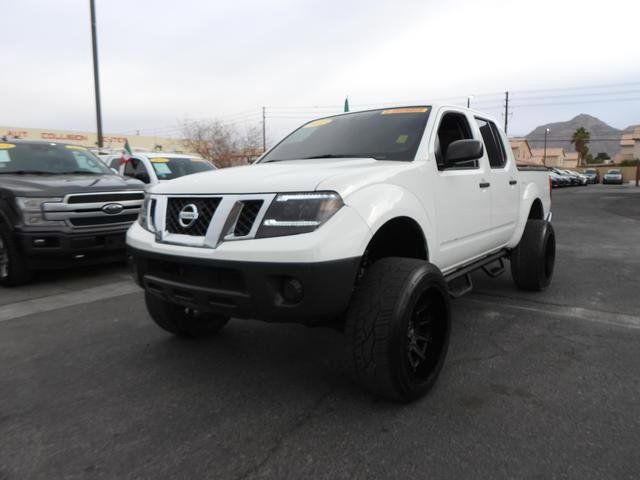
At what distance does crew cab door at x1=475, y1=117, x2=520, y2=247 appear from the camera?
3.92 metres

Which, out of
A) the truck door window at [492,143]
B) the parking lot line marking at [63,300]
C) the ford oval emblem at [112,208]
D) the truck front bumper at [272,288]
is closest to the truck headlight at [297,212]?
the truck front bumper at [272,288]

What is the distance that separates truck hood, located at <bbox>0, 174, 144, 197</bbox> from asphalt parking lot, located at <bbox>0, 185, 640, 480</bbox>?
1487 millimetres

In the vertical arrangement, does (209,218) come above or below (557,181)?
above

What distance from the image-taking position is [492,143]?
170 inches

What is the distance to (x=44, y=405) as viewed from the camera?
2.58 metres

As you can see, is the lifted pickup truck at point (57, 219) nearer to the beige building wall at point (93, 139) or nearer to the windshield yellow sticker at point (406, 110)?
the windshield yellow sticker at point (406, 110)

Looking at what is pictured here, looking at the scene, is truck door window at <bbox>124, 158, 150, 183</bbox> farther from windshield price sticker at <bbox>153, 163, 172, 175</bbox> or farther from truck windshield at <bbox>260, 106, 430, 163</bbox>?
truck windshield at <bbox>260, 106, 430, 163</bbox>

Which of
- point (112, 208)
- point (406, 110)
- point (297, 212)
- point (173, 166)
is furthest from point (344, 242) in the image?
point (173, 166)

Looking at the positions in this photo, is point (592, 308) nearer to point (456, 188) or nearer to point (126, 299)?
point (456, 188)

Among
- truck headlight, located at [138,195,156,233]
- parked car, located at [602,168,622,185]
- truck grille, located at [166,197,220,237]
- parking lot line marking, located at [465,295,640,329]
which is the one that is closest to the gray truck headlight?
truck headlight, located at [138,195,156,233]

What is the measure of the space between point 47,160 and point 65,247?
72.8 inches

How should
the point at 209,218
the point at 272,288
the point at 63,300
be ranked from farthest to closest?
the point at 63,300 < the point at 209,218 < the point at 272,288

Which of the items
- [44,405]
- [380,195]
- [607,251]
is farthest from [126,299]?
[607,251]

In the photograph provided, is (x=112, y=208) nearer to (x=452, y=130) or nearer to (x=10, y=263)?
(x=10, y=263)
